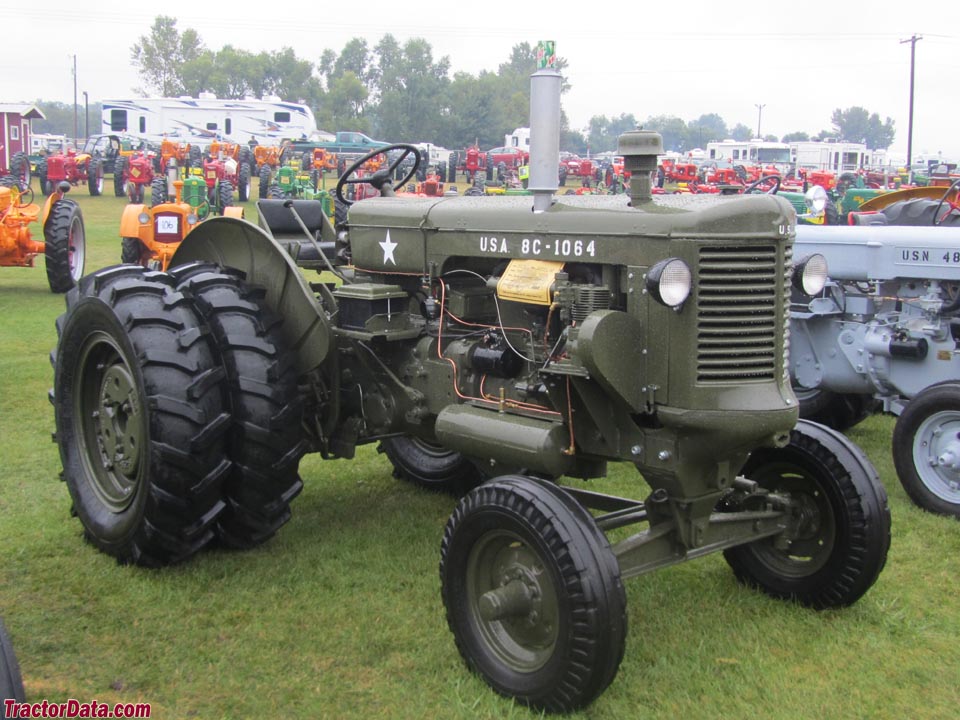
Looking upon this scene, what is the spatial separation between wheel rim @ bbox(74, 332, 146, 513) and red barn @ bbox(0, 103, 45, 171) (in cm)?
3991

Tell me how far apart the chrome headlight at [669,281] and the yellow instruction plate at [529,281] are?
21.9 inches

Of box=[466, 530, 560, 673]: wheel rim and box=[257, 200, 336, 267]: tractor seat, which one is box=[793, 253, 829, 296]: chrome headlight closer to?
box=[466, 530, 560, 673]: wheel rim

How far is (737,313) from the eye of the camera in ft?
11.2

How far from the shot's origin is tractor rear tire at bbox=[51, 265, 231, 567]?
4125 mm

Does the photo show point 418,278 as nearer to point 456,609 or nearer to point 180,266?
point 180,266

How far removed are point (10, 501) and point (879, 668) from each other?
4.22m

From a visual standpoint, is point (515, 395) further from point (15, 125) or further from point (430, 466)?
point (15, 125)

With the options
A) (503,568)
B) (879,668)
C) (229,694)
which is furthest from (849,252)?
(229,694)

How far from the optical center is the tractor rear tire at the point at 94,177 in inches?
1169

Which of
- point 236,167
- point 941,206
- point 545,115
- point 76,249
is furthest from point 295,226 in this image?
point 236,167

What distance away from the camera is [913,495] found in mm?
5508

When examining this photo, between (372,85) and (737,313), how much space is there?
292ft

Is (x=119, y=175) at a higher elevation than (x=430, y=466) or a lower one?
higher

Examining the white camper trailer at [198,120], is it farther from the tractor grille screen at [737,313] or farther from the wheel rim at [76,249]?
the tractor grille screen at [737,313]
